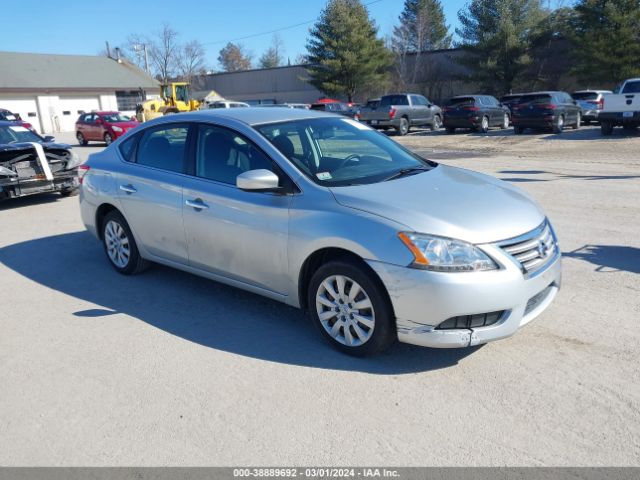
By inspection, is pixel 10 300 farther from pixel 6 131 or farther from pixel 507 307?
pixel 6 131

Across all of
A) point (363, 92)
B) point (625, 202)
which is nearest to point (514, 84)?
point (363, 92)

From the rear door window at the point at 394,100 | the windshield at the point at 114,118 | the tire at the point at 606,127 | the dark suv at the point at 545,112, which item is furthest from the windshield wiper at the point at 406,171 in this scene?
the windshield at the point at 114,118

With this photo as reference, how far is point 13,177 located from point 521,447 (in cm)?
979

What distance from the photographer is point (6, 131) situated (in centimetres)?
1099

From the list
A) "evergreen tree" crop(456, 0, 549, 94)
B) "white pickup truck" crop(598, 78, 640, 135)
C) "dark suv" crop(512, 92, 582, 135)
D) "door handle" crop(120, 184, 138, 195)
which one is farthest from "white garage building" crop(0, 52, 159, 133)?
"door handle" crop(120, 184, 138, 195)

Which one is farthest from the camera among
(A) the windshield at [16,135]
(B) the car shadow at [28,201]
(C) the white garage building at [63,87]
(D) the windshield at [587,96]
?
(C) the white garage building at [63,87]

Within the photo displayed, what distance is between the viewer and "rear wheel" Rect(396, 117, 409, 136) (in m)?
26.0

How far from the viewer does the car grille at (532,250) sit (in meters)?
3.61

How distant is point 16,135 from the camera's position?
11.0m

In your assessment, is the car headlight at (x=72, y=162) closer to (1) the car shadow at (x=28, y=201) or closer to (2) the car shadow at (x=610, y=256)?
(1) the car shadow at (x=28, y=201)

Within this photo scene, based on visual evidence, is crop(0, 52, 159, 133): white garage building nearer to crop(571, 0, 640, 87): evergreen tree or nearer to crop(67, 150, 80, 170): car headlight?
crop(571, 0, 640, 87): evergreen tree

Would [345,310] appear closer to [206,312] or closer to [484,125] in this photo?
[206,312]

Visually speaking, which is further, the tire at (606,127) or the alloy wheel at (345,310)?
the tire at (606,127)

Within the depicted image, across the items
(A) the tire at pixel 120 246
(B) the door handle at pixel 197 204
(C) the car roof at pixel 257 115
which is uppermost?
(C) the car roof at pixel 257 115
